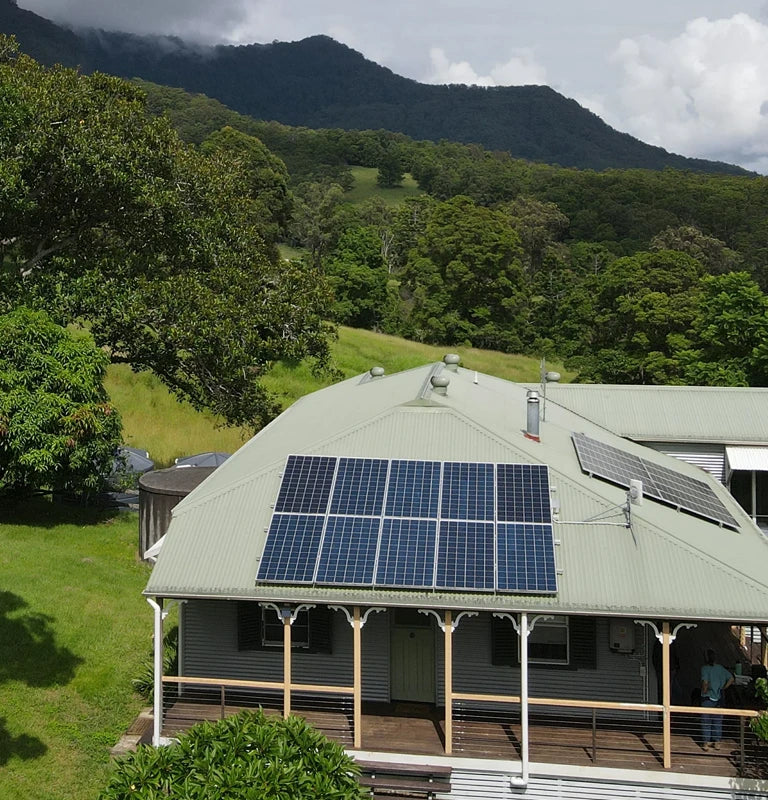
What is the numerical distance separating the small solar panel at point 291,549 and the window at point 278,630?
5.69 ft

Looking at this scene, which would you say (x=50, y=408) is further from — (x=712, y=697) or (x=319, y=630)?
(x=712, y=697)

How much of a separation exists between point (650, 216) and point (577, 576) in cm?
10999

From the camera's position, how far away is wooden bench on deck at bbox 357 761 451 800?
13.4 m

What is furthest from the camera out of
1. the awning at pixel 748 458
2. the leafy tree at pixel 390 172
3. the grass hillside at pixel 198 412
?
the leafy tree at pixel 390 172

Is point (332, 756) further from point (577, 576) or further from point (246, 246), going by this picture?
point (246, 246)

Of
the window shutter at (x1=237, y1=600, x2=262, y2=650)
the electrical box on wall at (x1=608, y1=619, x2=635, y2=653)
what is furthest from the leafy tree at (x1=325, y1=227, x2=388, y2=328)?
the electrical box on wall at (x1=608, y1=619, x2=635, y2=653)

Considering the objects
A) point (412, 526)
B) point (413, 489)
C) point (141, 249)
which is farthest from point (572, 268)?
point (412, 526)

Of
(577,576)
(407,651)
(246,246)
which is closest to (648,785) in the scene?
(577,576)

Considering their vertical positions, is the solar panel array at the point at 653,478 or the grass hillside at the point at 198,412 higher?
the grass hillside at the point at 198,412

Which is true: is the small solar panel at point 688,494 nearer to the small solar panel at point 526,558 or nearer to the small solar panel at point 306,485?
the small solar panel at point 526,558

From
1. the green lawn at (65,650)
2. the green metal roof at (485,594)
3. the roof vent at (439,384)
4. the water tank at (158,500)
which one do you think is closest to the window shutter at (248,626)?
the green metal roof at (485,594)

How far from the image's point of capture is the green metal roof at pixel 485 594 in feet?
44.4

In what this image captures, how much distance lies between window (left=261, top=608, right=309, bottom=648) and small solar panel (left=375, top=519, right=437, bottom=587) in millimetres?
2346

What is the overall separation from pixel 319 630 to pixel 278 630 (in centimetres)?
77
